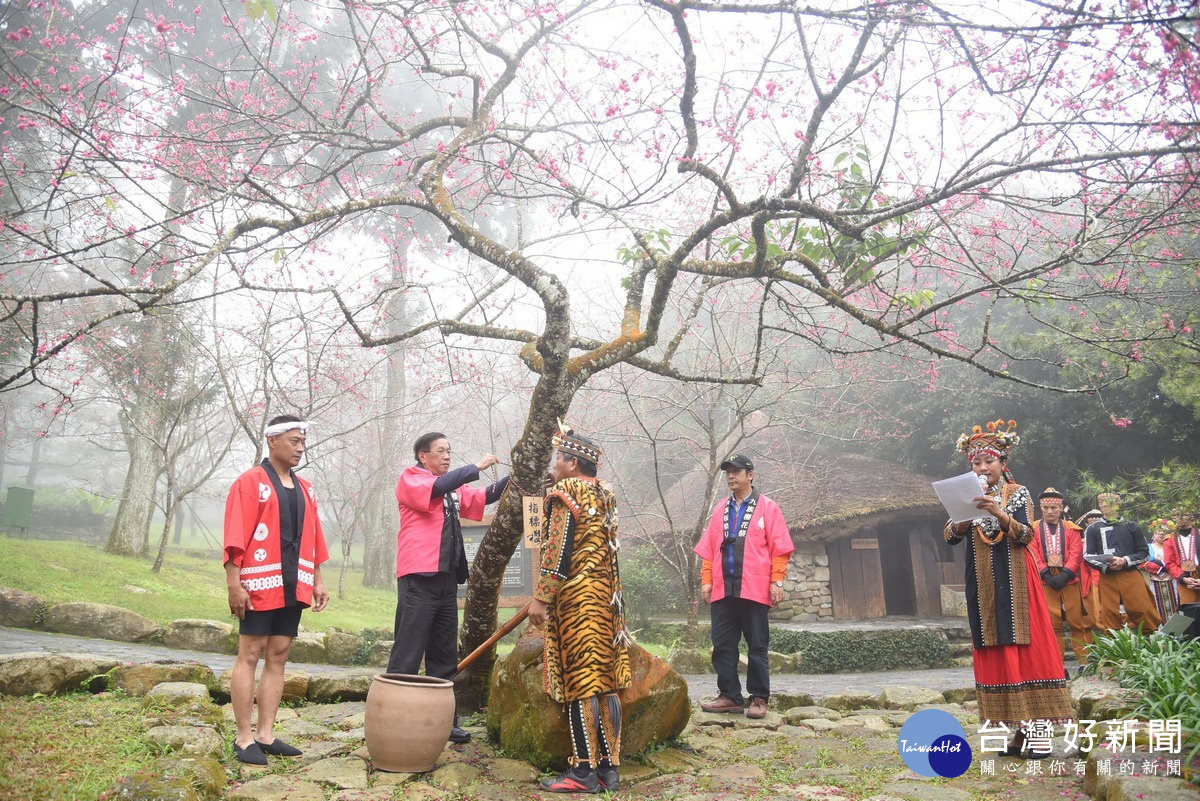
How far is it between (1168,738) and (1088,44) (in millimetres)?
3208

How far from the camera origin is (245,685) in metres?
4.09

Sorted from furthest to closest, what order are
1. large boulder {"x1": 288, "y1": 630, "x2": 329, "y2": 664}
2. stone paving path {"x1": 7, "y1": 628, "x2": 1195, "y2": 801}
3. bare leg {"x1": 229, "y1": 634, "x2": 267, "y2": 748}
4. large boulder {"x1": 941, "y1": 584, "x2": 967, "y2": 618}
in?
large boulder {"x1": 941, "y1": 584, "x2": 967, "y2": 618}
large boulder {"x1": 288, "y1": 630, "x2": 329, "y2": 664}
bare leg {"x1": 229, "y1": 634, "x2": 267, "y2": 748}
stone paving path {"x1": 7, "y1": 628, "x2": 1195, "y2": 801}

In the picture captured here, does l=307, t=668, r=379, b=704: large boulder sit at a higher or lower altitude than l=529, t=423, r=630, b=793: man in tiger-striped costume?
lower

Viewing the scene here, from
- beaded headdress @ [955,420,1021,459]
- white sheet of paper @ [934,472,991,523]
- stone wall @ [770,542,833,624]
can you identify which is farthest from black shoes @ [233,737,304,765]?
stone wall @ [770,542,833,624]

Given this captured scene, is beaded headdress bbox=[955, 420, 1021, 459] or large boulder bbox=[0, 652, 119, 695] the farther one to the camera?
large boulder bbox=[0, 652, 119, 695]

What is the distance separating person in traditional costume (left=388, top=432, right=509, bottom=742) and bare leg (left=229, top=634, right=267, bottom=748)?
848mm

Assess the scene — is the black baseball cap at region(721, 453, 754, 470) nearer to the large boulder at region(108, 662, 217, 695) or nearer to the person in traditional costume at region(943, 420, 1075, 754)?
the person in traditional costume at region(943, 420, 1075, 754)

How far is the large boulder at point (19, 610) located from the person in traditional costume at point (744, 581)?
7337mm

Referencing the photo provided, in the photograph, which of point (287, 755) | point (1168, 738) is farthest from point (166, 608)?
point (1168, 738)

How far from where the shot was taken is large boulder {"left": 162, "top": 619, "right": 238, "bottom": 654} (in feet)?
27.3

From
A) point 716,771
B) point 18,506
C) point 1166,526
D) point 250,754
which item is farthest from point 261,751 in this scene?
point 18,506

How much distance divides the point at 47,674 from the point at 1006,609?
619 cm

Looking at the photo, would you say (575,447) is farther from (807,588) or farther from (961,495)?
(807,588)

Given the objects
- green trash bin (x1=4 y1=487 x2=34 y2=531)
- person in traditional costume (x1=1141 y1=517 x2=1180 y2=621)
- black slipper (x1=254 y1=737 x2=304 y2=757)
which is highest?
green trash bin (x1=4 y1=487 x2=34 y2=531)
